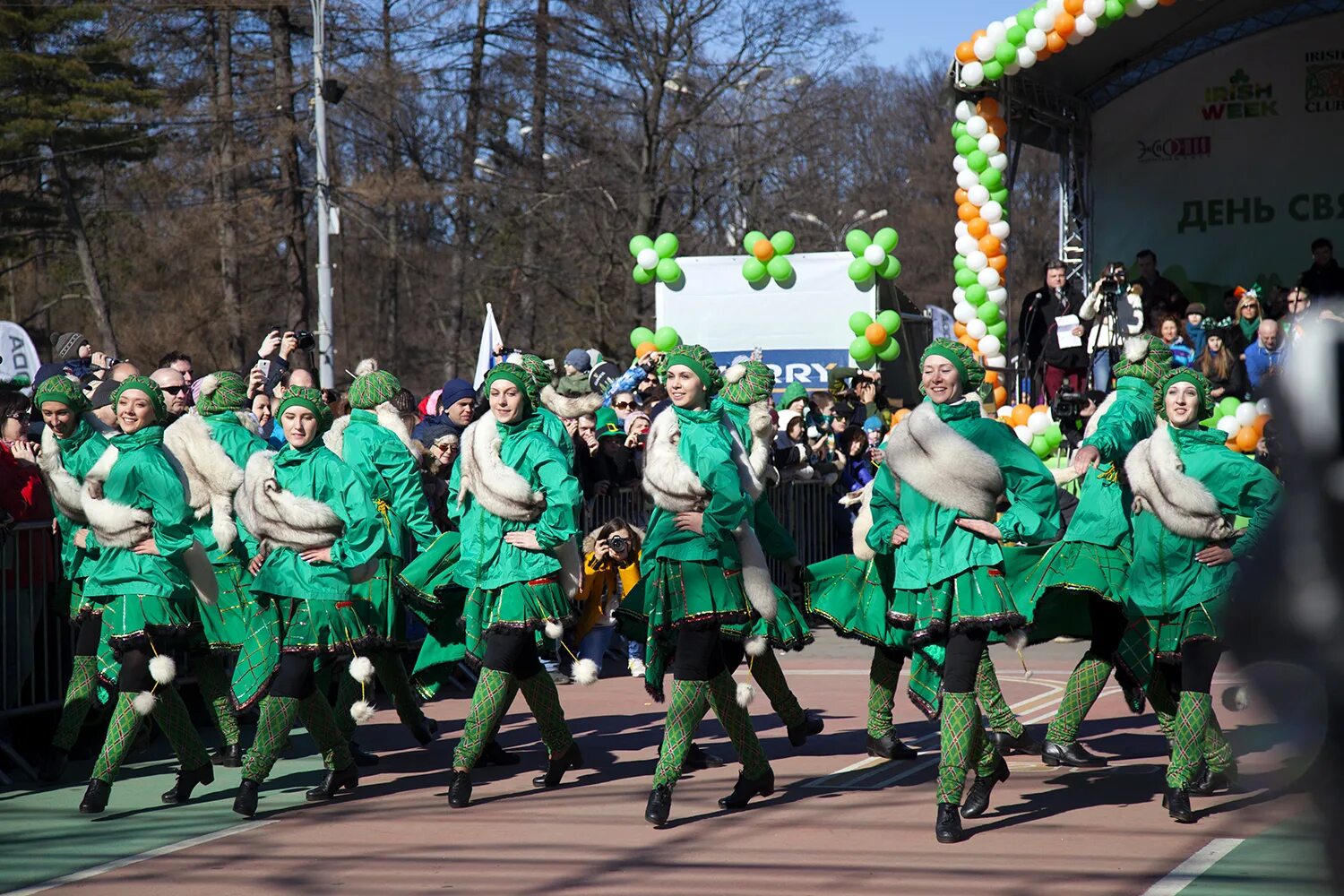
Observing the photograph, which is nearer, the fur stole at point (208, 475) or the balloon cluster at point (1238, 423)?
the fur stole at point (208, 475)

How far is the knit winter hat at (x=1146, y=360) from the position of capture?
746cm

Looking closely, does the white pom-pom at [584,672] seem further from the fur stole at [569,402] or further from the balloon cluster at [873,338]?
the balloon cluster at [873,338]

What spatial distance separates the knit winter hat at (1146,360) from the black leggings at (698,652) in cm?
228

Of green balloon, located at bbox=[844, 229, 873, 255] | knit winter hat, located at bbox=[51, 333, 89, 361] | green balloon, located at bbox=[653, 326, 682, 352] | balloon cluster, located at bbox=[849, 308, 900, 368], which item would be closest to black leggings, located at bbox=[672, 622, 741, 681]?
knit winter hat, located at bbox=[51, 333, 89, 361]

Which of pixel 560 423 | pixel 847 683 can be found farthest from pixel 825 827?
pixel 847 683

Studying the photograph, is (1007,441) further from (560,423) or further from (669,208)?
(669,208)

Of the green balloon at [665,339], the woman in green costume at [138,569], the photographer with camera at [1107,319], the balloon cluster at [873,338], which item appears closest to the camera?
the woman in green costume at [138,569]

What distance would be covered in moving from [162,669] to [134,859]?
0.99 metres

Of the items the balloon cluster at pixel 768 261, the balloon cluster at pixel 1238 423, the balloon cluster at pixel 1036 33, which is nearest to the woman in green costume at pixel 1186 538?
the balloon cluster at pixel 1238 423

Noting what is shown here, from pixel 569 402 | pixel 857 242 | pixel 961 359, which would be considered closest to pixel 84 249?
pixel 857 242

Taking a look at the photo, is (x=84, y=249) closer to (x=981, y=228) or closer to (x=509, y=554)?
(x=981, y=228)

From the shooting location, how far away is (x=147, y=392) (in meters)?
7.17

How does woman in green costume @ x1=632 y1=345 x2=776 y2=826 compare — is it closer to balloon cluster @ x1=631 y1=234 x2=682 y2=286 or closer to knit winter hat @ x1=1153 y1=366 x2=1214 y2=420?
knit winter hat @ x1=1153 y1=366 x2=1214 y2=420

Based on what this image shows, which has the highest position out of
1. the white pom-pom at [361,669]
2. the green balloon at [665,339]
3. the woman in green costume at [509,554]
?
the green balloon at [665,339]
